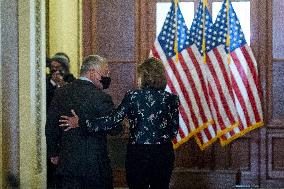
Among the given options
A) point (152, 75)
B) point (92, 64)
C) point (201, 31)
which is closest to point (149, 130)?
point (152, 75)

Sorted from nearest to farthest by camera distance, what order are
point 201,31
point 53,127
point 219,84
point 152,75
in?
point 53,127 → point 152,75 → point 219,84 → point 201,31

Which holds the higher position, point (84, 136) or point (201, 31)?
point (201, 31)

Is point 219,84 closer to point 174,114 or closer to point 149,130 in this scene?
point 174,114

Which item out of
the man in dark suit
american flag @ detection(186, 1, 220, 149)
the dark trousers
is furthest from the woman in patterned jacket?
american flag @ detection(186, 1, 220, 149)

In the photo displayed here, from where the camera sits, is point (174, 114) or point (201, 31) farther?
point (201, 31)

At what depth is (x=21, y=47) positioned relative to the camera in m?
5.98

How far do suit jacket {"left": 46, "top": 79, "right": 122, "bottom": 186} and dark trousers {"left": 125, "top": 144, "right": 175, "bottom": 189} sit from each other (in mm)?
237

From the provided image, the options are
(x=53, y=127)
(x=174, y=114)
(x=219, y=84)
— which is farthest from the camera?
(x=219, y=84)

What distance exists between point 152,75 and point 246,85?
9.81 ft

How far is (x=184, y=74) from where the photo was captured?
7.68 metres

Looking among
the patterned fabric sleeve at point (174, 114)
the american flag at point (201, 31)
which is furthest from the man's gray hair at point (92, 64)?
the american flag at point (201, 31)

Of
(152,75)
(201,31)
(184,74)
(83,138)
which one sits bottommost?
(83,138)

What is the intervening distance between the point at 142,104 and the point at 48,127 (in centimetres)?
78

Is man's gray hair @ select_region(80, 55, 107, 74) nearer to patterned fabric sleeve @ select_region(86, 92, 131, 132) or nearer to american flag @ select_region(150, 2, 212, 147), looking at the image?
patterned fabric sleeve @ select_region(86, 92, 131, 132)
